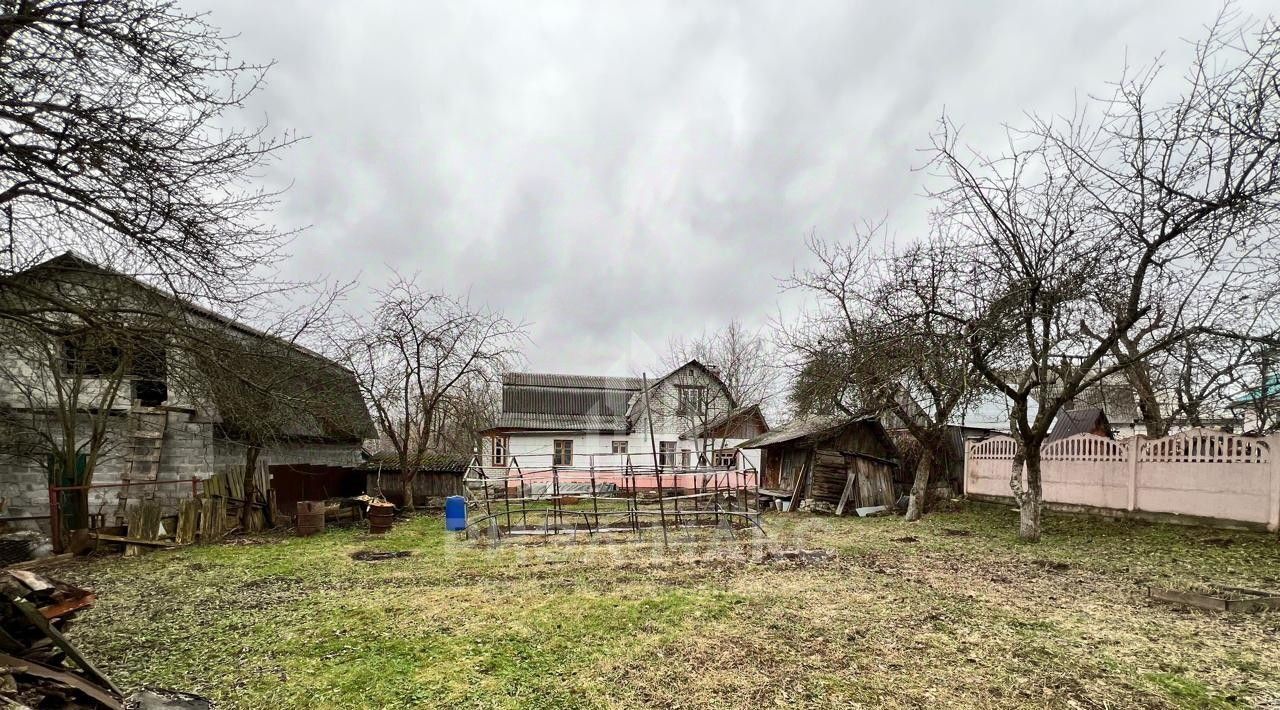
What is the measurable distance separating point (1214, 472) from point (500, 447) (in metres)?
22.2

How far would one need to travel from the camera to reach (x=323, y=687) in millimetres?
4438

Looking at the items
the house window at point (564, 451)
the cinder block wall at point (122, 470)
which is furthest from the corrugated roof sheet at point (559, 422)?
the cinder block wall at point (122, 470)

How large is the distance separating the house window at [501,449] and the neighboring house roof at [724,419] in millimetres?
7731

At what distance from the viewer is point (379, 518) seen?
12.6 metres

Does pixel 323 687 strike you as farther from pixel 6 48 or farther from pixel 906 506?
pixel 906 506

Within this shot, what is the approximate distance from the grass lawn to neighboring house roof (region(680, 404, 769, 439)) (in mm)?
15307

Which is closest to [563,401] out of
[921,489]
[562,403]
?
[562,403]

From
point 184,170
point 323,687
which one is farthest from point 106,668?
point 184,170

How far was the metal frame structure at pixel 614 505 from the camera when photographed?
11.1m

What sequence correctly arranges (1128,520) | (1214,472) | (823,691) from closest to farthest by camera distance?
(823,691) → (1214,472) → (1128,520)

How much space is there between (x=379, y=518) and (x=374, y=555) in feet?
9.51

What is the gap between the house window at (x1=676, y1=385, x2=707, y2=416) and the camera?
25.9m

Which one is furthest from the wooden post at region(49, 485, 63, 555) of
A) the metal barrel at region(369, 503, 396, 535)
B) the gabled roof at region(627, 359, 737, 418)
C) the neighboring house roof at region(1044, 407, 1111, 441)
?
the neighboring house roof at region(1044, 407, 1111, 441)

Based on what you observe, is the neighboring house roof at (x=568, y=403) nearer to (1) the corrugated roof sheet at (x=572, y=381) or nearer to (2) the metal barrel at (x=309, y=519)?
(1) the corrugated roof sheet at (x=572, y=381)
